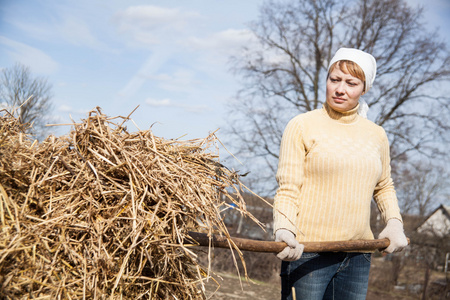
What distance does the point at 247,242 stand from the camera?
2047 mm

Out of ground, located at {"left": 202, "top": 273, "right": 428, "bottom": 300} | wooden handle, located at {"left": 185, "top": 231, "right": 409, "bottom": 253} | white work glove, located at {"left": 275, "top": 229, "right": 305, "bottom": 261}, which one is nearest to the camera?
wooden handle, located at {"left": 185, "top": 231, "right": 409, "bottom": 253}

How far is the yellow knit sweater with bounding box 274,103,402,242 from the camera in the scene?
2.33m

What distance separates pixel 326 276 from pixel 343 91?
3.24 ft

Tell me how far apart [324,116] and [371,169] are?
1.25ft

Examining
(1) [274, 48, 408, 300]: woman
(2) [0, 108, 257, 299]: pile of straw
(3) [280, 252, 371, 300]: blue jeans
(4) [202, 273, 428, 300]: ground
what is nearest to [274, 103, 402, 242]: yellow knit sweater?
(1) [274, 48, 408, 300]: woman

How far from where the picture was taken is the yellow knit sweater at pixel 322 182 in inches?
91.7

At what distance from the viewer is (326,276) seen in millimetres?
2387

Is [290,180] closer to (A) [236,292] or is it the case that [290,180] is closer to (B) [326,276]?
(B) [326,276]

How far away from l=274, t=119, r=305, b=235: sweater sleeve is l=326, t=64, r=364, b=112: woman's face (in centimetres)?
30

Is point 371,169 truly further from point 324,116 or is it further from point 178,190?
point 178,190

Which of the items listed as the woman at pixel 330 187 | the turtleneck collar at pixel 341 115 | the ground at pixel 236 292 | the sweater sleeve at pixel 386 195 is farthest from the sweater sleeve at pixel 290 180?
the ground at pixel 236 292

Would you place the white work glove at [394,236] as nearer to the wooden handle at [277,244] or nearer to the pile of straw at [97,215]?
the wooden handle at [277,244]

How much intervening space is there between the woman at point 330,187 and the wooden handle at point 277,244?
63 mm

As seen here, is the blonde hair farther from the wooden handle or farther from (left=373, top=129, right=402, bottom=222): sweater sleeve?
the wooden handle
